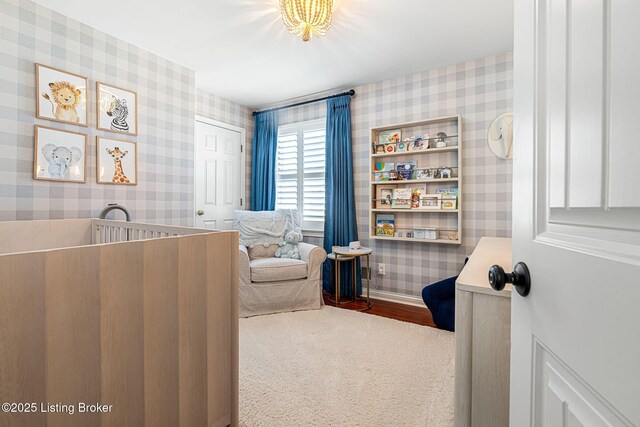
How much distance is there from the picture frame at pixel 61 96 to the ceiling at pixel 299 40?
1.48ft

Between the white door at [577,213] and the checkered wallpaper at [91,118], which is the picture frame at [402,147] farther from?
the white door at [577,213]

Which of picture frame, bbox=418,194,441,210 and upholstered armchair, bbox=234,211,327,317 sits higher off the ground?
picture frame, bbox=418,194,441,210

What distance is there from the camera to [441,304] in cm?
251

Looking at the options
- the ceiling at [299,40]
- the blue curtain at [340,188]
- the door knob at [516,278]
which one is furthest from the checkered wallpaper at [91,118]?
the door knob at [516,278]

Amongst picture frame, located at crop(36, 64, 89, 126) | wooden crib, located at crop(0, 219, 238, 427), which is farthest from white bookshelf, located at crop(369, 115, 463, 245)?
picture frame, located at crop(36, 64, 89, 126)

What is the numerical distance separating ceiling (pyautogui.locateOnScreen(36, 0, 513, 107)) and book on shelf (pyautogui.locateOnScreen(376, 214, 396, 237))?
59.1 inches

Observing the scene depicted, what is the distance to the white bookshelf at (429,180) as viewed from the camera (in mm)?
2959

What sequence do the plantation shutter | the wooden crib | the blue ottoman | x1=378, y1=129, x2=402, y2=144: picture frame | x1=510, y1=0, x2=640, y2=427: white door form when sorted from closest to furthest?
x1=510, y1=0, x2=640, y2=427: white door, the wooden crib, the blue ottoman, x1=378, y1=129, x2=402, y2=144: picture frame, the plantation shutter

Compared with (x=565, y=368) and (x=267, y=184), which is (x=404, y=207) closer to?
(x=267, y=184)

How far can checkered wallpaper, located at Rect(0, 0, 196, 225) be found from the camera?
2.10 m

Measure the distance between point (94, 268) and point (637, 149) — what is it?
3.95 ft

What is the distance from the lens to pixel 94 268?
0.94 metres

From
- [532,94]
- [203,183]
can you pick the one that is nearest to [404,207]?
[203,183]

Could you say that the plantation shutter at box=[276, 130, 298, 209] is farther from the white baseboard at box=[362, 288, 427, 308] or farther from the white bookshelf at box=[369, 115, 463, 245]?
the white baseboard at box=[362, 288, 427, 308]
